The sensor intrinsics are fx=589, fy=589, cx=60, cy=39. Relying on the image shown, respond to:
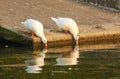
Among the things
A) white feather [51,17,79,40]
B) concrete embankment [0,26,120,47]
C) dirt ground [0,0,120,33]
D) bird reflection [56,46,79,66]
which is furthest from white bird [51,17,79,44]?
bird reflection [56,46,79,66]

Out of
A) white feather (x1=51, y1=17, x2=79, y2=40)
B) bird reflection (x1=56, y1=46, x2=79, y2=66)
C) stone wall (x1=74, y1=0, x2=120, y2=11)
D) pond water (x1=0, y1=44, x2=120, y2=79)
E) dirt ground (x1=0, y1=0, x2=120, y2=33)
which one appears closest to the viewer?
pond water (x1=0, y1=44, x2=120, y2=79)

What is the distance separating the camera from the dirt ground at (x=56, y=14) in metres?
16.3

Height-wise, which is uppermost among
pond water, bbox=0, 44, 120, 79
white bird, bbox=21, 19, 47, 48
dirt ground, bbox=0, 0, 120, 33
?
dirt ground, bbox=0, 0, 120, 33

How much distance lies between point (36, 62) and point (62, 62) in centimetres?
58

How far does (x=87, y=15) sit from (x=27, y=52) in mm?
4105

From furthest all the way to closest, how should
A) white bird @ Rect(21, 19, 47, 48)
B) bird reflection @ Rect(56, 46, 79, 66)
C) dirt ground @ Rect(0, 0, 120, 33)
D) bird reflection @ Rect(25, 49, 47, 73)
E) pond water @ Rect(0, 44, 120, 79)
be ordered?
dirt ground @ Rect(0, 0, 120, 33) < white bird @ Rect(21, 19, 47, 48) < bird reflection @ Rect(56, 46, 79, 66) < bird reflection @ Rect(25, 49, 47, 73) < pond water @ Rect(0, 44, 120, 79)

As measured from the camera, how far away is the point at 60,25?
Result: 51.8ft

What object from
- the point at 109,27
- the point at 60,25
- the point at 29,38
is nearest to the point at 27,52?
the point at 29,38

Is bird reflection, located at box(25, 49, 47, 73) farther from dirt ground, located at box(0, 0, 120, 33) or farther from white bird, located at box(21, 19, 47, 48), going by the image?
dirt ground, located at box(0, 0, 120, 33)

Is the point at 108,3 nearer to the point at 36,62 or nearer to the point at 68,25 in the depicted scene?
the point at 68,25

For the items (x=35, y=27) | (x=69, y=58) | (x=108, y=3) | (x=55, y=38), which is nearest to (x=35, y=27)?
(x=35, y=27)

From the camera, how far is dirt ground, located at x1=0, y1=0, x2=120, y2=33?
16.3 m

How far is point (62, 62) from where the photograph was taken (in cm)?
1303

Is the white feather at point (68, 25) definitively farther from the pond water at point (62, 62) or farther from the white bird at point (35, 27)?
the white bird at point (35, 27)
